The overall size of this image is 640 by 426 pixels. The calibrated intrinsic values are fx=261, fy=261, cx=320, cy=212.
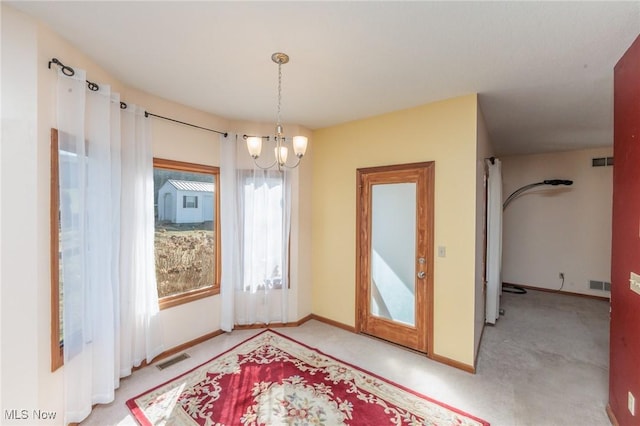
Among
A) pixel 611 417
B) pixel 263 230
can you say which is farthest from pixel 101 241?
pixel 611 417

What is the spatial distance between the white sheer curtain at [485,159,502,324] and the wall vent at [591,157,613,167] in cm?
275

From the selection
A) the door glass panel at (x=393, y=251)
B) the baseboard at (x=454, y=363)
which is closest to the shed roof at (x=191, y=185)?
the door glass panel at (x=393, y=251)

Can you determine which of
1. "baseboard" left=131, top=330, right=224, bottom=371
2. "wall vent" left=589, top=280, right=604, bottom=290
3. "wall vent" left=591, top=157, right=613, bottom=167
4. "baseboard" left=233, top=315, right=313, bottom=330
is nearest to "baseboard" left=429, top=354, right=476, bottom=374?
"baseboard" left=233, top=315, right=313, bottom=330

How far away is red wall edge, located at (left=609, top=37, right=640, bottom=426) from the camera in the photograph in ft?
5.52

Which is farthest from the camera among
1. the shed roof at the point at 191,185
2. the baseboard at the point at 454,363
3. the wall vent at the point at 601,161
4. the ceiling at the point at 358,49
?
the wall vent at the point at 601,161

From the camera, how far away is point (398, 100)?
2.82 m

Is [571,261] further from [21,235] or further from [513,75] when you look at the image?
[21,235]

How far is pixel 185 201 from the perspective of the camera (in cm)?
312

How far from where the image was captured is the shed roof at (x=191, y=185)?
9.96 ft

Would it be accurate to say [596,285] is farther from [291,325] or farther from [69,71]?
[69,71]

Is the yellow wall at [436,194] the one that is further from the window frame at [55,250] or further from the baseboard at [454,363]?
the window frame at [55,250]

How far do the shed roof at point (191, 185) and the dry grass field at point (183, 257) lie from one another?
0.43m

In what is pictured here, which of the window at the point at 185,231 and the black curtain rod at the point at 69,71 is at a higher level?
the black curtain rod at the point at 69,71

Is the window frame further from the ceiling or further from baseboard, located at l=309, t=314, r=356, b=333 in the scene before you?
baseboard, located at l=309, t=314, r=356, b=333
